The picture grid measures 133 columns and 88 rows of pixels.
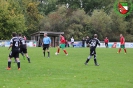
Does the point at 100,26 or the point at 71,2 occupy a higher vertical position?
the point at 71,2

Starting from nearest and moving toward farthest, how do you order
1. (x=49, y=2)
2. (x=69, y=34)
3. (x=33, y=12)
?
(x=69, y=34) → (x=33, y=12) → (x=49, y=2)

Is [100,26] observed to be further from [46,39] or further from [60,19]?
[46,39]

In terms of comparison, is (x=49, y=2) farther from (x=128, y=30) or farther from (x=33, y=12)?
(x=128, y=30)

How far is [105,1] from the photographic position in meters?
85.9

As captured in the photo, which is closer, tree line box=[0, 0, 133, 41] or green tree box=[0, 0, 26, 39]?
green tree box=[0, 0, 26, 39]

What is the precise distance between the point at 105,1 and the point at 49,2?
52.1 feet

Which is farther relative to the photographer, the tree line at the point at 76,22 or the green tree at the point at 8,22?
the tree line at the point at 76,22

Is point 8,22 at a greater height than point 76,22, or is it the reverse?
point 76,22

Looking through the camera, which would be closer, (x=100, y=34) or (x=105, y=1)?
(x=100, y=34)

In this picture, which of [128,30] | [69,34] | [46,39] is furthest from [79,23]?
[46,39]

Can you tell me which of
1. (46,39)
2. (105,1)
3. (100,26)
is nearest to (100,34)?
(100,26)

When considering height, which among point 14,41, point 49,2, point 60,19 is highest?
point 49,2

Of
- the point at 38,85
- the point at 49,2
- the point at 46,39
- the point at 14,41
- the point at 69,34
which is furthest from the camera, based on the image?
the point at 49,2

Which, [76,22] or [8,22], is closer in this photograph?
[8,22]
